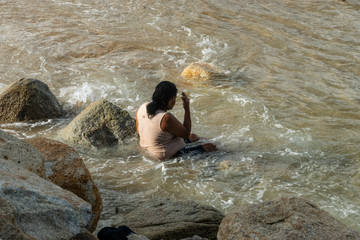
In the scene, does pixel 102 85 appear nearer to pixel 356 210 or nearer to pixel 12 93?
pixel 12 93

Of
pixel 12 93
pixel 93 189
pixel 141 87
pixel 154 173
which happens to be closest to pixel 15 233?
pixel 93 189

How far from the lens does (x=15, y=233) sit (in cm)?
294

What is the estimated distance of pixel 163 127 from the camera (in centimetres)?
651

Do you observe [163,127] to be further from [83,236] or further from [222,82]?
[222,82]

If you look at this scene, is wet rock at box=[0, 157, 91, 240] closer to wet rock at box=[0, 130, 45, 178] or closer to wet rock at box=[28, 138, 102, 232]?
wet rock at box=[0, 130, 45, 178]

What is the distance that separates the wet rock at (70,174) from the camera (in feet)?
15.1

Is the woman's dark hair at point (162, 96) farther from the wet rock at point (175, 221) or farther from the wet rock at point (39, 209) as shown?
the wet rock at point (39, 209)

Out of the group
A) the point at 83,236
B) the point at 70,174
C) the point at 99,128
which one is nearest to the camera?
the point at 83,236

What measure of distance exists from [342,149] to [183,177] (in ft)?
8.32

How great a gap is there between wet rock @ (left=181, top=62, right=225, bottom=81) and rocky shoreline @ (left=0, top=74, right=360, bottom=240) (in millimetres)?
5199

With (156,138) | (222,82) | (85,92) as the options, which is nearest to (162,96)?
(156,138)

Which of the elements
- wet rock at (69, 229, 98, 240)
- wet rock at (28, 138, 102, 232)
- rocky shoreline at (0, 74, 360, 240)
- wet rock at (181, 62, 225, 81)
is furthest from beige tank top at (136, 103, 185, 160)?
wet rock at (181, 62, 225, 81)

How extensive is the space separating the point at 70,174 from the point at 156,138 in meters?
2.17

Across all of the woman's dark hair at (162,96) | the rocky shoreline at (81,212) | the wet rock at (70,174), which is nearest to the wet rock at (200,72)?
the woman's dark hair at (162,96)
